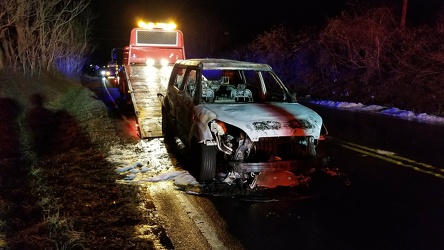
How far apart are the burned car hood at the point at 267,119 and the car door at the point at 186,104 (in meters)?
0.47

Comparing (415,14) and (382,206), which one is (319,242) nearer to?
(382,206)

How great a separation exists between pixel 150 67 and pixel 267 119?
8.82 meters

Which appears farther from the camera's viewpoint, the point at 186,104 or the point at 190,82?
the point at 190,82

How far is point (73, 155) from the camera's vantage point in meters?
7.74

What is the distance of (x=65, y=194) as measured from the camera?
5508 mm

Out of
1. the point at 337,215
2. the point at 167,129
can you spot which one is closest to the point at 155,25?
the point at 167,129

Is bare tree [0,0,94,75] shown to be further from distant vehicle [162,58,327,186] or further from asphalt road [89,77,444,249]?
asphalt road [89,77,444,249]

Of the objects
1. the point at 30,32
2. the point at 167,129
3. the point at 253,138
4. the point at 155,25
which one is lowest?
the point at 167,129

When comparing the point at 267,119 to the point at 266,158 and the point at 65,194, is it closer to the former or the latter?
the point at 266,158

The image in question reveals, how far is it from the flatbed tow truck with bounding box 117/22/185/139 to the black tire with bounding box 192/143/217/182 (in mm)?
4125

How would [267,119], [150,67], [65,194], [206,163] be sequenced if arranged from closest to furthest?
[65,194], [267,119], [206,163], [150,67]

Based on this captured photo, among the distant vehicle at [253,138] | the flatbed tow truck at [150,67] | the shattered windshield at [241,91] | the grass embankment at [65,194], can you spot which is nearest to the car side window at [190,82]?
the shattered windshield at [241,91]

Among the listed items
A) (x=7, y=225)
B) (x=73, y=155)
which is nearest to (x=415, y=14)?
(x=73, y=155)

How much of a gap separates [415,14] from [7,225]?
32.2 metres
